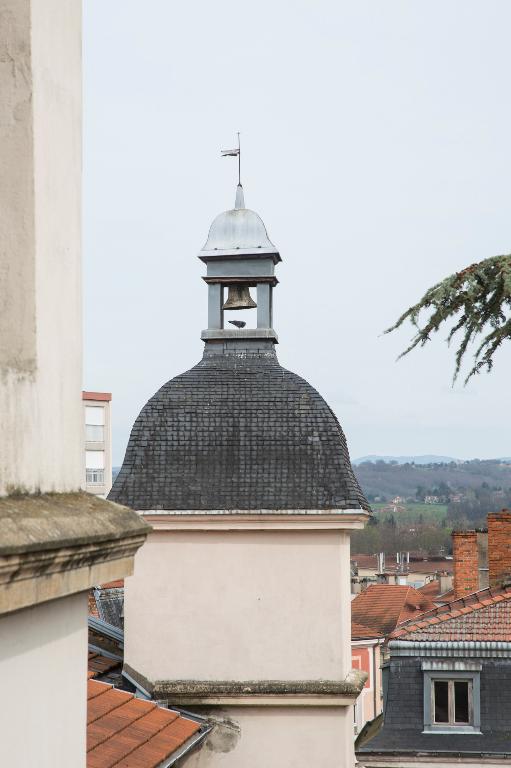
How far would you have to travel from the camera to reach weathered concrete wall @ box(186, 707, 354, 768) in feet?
Result: 50.5

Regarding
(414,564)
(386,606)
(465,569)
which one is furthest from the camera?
(414,564)

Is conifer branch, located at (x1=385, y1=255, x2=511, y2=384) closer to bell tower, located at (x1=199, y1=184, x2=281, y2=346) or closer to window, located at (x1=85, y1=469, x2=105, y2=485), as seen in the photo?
bell tower, located at (x1=199, y1=184, x2=281, y2=346)

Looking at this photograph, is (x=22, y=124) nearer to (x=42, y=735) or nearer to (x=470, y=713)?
(x=42, y=735)

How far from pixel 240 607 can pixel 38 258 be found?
41.0 feet

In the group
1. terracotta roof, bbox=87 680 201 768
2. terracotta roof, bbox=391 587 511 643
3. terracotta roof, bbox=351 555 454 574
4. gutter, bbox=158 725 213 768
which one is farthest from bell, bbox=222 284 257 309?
terracotta roof, bbox=351 555 454 574

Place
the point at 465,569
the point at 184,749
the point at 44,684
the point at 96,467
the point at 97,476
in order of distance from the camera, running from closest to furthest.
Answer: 1. the point at 44,684
2. the point at 184,749
3. the point at 465,569
4. the point at 96,467
5. the point at 97,476

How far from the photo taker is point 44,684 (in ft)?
11.9

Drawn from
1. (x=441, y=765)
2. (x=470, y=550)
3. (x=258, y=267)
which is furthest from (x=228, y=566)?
(x=470, y=550)

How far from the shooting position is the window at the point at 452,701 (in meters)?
21.3

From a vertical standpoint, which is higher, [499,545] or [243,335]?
[243,335]

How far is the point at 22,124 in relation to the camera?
12.1 ft

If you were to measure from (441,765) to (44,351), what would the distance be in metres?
18.2

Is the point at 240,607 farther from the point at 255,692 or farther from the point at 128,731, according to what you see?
the point at 128,731

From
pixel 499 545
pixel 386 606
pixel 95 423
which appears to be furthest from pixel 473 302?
pixel 95 423
